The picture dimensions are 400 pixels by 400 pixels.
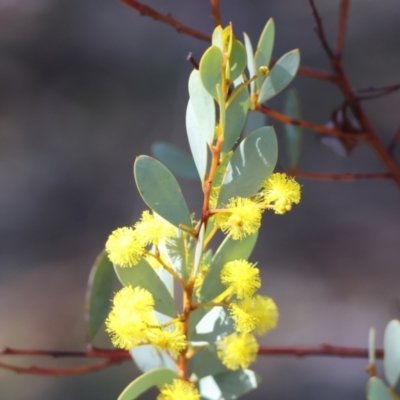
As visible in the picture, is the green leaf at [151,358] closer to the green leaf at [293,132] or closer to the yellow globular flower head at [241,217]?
the yellow globular flower head at [241,217]

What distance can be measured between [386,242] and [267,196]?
4.92ft

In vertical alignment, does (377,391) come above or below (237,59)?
below

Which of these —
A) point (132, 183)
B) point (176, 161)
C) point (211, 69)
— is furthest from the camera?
point (132, 183)

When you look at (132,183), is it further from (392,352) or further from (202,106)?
(202,106)

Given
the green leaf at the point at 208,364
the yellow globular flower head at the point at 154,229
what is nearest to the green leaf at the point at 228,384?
the green leaf at the point at 208,364

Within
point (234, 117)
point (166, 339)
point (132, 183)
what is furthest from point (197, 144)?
point (132, 183)

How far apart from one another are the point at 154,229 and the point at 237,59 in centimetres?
13

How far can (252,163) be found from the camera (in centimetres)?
37

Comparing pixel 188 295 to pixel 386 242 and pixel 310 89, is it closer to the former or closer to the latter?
pixel 386 242

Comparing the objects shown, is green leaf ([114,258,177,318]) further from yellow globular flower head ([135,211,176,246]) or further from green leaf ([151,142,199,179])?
green leaf ([151,142,199,179])

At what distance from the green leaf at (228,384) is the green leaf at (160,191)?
0.15 m

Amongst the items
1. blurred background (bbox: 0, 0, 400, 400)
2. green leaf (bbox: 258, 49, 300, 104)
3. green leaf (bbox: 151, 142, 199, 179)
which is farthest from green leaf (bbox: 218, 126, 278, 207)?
blurred background (bbox: 0, 0, 400, 400)

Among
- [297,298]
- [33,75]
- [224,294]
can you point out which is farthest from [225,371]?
[33,75]

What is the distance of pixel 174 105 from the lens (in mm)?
1966
